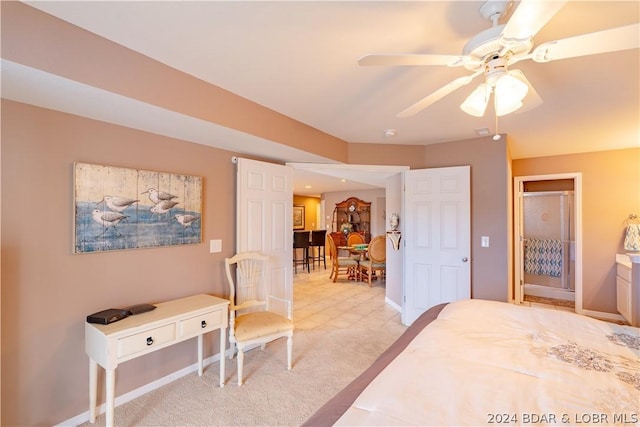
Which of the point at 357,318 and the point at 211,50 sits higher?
the point at 211,50

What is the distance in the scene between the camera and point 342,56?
1751mm

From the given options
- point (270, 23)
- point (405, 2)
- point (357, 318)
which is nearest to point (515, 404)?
point (405, 2)

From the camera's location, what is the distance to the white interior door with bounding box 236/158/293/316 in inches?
120

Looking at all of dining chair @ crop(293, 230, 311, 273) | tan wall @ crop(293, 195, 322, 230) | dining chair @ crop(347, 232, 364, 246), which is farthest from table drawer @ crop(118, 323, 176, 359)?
tan wall @ crop(293, 195, 322, 230)

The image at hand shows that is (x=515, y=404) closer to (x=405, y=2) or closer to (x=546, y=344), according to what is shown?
Result: (x=546, y=344)

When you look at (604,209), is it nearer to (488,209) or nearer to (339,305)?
(488,209)

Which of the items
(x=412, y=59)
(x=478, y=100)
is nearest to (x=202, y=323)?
(x=412, y=59)

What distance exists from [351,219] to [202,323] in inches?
266

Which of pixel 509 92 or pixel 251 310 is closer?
pixel 509 92

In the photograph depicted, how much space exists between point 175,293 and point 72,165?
1259 mm

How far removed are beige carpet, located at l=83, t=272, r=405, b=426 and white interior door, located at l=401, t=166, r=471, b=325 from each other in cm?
83

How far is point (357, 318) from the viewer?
13.4ft

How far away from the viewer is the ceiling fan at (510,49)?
100 centimetres

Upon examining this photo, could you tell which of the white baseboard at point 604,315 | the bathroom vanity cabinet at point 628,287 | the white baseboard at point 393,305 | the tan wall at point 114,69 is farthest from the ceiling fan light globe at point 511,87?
the white baseboard at point 604,315
